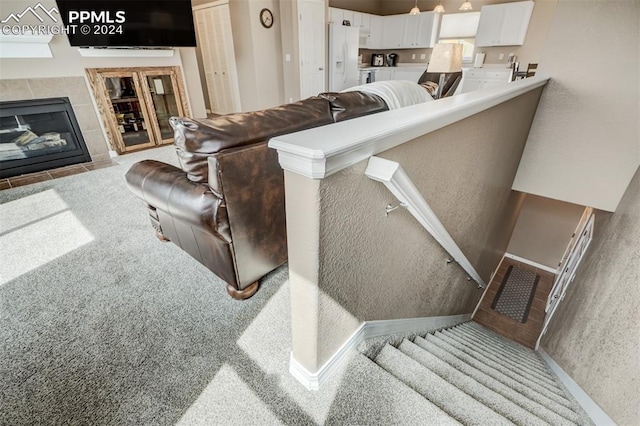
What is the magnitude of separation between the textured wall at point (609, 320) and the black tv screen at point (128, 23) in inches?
197

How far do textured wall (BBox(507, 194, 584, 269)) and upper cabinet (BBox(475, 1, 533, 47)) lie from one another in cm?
332

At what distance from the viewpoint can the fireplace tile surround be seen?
9.84 feet

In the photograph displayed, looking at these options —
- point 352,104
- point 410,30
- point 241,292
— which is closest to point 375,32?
point 410,30

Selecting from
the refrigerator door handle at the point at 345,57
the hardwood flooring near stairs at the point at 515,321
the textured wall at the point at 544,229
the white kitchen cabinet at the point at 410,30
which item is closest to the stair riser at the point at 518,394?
the hardwood flooring near stairs at the point at 515,321

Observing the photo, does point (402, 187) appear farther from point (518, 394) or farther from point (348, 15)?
point (348, 15)

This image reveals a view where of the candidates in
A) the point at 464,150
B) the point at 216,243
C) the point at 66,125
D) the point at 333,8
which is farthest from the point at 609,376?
the point at 333,8

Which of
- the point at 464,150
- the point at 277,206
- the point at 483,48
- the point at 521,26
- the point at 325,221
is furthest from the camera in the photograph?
the point at 483,48

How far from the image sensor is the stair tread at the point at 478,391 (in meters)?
1.08

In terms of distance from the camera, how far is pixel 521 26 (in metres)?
5.18

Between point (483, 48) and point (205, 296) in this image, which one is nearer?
point (205, 296)

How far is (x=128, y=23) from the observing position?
3428 millimetres

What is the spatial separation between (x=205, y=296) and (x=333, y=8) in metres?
6.46

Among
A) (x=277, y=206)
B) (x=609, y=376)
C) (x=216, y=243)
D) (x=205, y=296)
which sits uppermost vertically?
(x=277, y=206)

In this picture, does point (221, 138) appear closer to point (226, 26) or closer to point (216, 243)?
point (216, 243)
